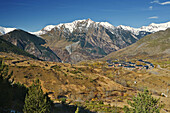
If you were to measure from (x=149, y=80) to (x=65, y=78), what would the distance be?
94831mm

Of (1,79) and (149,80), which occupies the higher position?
(1,79)

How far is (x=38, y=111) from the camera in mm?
22375

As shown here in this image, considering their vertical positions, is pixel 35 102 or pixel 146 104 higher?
pixel 35 102

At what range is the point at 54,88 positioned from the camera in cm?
9119

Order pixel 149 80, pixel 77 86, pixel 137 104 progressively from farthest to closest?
1. pixel 149 80
2. pixel 77 86
3. pixel 137 104

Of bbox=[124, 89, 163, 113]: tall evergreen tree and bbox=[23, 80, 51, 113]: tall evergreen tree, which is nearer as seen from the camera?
bbox=[23, 80, 51, 113]: tall evergreen tree

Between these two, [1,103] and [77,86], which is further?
[77,86]

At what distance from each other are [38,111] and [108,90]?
288ft

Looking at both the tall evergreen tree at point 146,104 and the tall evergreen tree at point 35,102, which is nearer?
the tall evergreen tree at point 35,102

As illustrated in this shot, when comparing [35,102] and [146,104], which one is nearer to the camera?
[35,102]

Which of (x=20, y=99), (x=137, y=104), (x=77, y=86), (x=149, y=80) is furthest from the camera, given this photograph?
(x=149, y=80)

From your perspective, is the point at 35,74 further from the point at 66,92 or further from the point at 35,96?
the point at 35,96

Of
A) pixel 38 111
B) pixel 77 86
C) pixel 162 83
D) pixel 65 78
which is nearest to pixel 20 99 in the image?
pixel 38 111

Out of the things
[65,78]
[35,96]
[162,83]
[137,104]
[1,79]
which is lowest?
A: [162,83]
